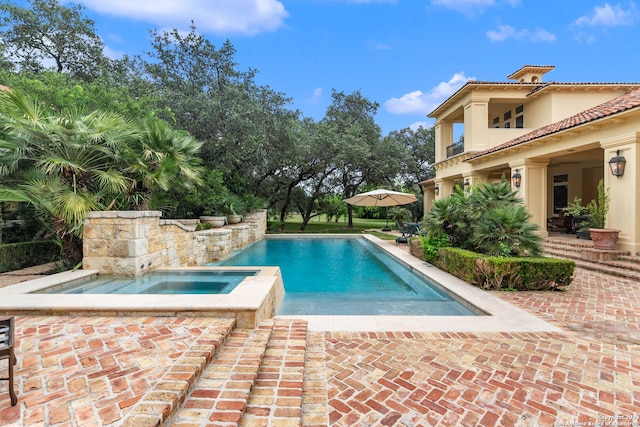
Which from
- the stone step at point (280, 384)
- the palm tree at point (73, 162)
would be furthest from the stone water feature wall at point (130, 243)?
the stone step at point (280, 384)

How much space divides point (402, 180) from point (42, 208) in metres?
24.8

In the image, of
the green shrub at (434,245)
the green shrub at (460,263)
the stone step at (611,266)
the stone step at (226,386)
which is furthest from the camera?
the green shrub at (434,245)

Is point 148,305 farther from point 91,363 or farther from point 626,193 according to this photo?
point 626,193

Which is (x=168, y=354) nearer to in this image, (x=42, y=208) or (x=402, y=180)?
(x=42, y=208)

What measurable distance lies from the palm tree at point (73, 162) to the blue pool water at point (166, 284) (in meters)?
1.67

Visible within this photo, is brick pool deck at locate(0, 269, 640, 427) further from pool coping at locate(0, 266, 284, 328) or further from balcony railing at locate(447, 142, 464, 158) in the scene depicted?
balcony railing at locate(447, 142, 464, 158)

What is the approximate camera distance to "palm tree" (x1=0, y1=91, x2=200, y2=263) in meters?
5.95

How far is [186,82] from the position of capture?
51.4 ft

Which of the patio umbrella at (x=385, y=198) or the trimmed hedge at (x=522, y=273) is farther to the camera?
the patio umbrella at (x=385, y=198)

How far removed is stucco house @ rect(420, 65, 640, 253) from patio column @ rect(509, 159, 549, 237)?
0.03m

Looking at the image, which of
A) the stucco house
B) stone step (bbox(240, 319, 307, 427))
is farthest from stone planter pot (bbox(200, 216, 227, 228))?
the stucco house

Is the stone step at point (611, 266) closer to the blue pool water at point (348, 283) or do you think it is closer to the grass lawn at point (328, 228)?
the blue pool water at point (348, 283)

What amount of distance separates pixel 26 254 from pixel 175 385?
26.3 ft

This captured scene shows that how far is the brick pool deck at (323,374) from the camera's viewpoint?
2168mm
